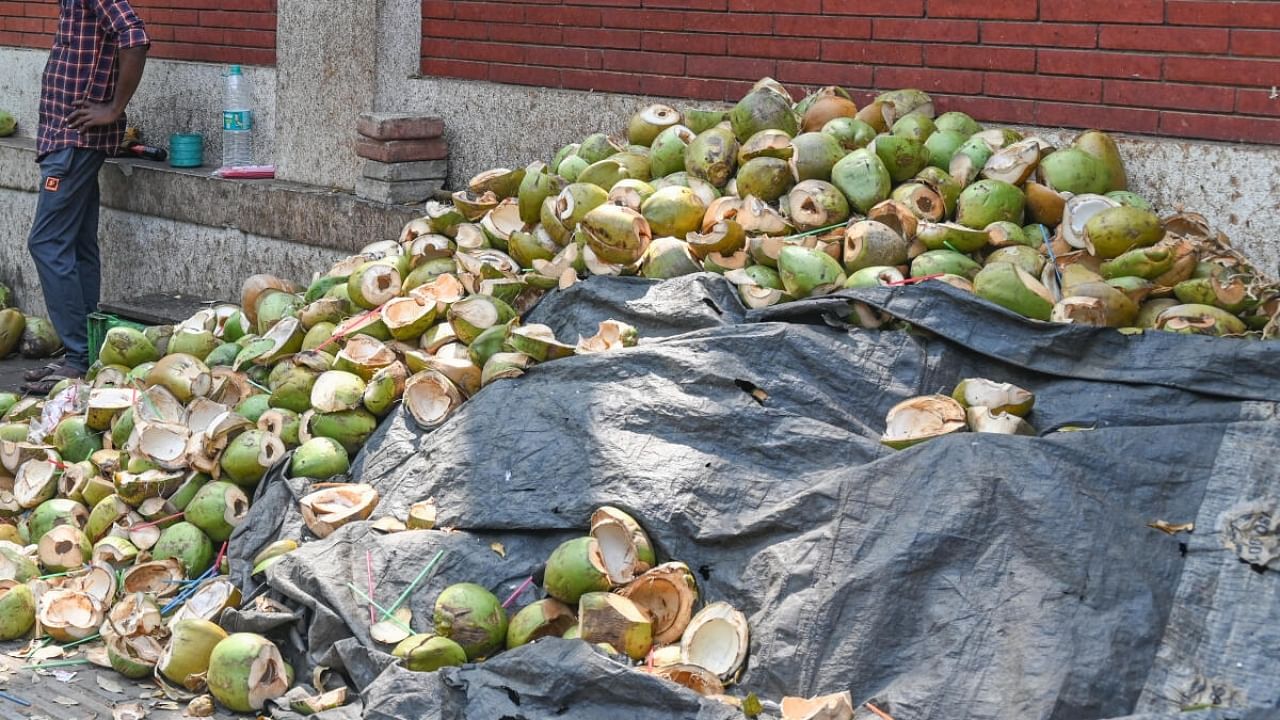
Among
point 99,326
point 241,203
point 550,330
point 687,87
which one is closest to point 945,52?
point 687,87

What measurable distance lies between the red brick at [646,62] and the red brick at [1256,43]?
2.47m

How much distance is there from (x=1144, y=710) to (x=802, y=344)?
1439 millimetres

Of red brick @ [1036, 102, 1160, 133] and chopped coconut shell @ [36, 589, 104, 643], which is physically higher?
red brick @ [1036, 102, 1160, 133]

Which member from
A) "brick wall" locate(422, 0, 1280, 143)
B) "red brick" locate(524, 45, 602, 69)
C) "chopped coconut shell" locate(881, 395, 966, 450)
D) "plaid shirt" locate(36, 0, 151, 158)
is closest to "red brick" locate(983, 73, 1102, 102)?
"brick wall" locate(422, 0, 1280, 143)

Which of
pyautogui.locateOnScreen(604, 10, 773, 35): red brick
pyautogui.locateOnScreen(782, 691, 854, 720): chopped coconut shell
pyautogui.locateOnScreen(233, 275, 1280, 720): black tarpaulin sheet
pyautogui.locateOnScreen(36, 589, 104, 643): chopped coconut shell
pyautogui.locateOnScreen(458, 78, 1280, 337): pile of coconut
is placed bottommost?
pyautogui.locateOnScreen(36, 589, 104, 643): chopped coconut shell

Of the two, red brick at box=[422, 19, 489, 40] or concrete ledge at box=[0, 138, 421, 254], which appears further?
red brick at box=[422, 19, 489, 40]

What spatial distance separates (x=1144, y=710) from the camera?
3000 mm

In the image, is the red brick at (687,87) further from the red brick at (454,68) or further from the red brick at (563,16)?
the red brick at (454,68)

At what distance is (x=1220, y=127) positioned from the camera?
473 cm

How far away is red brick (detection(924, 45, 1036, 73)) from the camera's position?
206 inches

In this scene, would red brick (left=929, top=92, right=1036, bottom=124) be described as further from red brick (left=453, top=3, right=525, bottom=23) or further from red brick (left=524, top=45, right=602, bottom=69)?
red brick (left=453, top=3, right=525, bottom=23)

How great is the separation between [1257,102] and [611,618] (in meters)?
2.81

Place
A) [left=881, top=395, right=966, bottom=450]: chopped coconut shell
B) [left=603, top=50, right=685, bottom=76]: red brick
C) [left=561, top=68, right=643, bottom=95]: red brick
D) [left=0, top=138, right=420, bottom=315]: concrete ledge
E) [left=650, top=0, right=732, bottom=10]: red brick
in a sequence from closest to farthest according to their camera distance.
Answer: [left=881, top=395, right=966, bottom=450]: chopped coconut shell
[left=650, top=0, right=732, bottom=10]: red brick
[left=603, top=50, right=685, bottom=76]: red brick
[left=561, top=68, right=643, bottom=95]: red brick
[left=0, top=138, right=420, bottom=315]: concrete ledge

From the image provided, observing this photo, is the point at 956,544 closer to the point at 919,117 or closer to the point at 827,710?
the point at 827,710
